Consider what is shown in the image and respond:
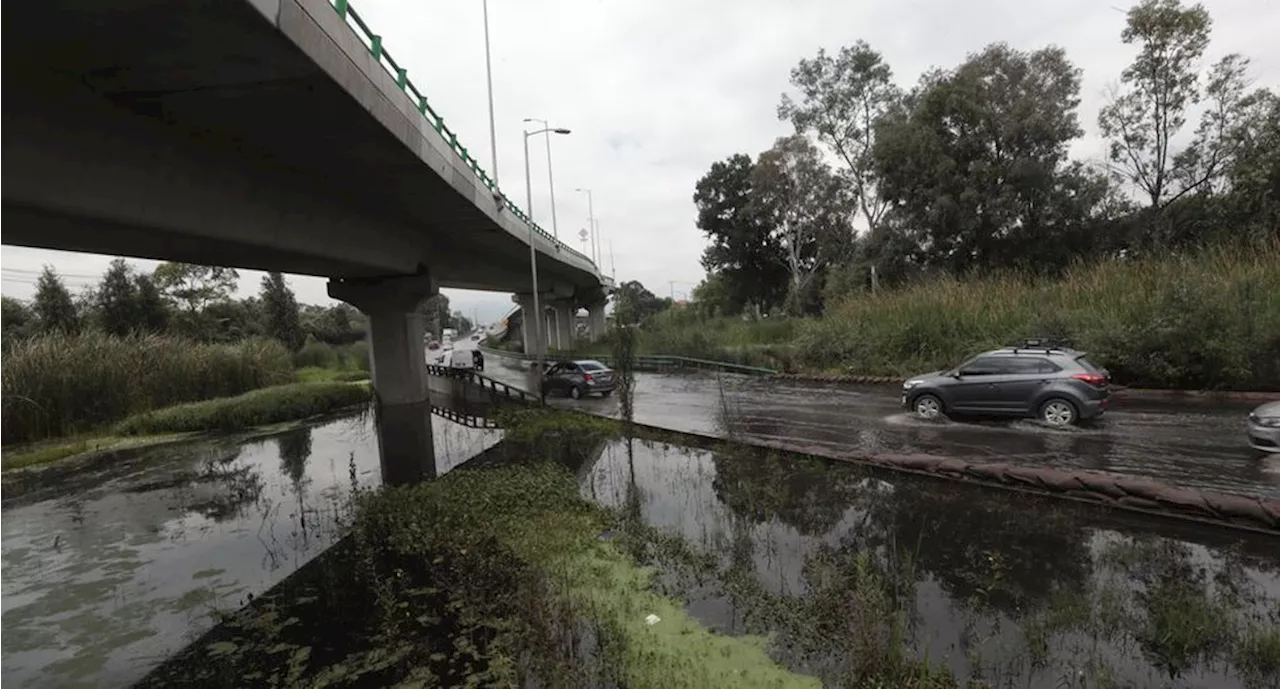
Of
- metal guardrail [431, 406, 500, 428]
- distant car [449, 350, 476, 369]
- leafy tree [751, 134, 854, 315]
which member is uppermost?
leafy tree [751, 134, 854, 315]

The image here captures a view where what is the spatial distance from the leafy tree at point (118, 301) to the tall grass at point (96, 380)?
78.8 ft

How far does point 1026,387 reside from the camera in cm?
1395

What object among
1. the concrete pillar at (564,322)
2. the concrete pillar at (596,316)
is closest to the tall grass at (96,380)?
the concrete pillar at (564,322)

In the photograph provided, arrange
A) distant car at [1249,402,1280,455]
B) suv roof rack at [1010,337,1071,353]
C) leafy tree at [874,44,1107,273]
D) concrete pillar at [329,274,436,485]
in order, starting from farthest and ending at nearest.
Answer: leafy tree at [874,44,1107,273], concrete pillar at [329,274,436,485], suv roof rack at [1010,337,1071,353], distant car at [1249,402,1280,455]

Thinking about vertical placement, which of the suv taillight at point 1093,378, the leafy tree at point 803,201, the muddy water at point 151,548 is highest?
the leafy tree at point 803,201

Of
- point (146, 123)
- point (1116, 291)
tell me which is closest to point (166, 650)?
point (146, 123)

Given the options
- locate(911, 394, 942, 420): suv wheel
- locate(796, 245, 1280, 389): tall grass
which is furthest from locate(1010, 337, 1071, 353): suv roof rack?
locate(911, 394, 942, 420): suv wheel

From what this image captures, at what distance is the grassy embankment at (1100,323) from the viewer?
15.7 meters

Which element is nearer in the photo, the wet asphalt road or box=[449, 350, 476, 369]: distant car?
the wet asphalt road

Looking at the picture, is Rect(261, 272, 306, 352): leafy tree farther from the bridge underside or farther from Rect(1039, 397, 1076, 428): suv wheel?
Rect(1039, 397, 1076, 428): suv wheel

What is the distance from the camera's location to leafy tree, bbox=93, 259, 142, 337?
1751 inches

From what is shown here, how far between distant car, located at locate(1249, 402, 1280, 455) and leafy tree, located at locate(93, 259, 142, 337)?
185 ft

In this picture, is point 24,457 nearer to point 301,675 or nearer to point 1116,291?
point 301,675

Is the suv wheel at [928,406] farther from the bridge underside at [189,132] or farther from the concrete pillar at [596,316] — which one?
the concrete pillar at [596,316]
